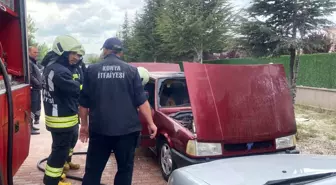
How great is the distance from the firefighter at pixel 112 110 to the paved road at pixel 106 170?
1.33 m

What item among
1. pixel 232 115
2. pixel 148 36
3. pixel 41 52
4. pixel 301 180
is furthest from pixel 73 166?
pixel 41 52

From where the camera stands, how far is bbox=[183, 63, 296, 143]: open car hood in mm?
4551

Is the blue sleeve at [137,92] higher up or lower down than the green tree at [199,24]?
lower down

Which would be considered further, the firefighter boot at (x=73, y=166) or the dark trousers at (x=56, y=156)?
the firefighter boot at (x=73, y=166)

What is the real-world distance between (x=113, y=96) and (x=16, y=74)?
1187 millimetres

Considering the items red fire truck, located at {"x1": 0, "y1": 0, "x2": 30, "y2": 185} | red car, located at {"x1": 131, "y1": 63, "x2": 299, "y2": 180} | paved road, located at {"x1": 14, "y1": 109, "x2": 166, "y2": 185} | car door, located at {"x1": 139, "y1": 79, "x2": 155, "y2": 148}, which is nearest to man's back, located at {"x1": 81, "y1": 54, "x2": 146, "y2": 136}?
red fire truck, located at {"x1": 0, "y1": 0, "x2": 30, "y2": 185}

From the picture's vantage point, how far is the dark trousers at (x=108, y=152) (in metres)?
3.90

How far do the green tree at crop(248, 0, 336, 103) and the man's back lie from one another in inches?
204

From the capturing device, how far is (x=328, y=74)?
12.9 m

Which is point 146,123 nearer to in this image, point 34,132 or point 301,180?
point 301,180

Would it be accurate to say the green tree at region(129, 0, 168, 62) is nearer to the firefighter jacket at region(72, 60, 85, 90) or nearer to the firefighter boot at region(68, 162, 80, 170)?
the firefighter boot at region(68, 162, 80, 170)

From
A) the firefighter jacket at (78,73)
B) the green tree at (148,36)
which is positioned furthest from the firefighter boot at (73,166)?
the green tree at (148,36)

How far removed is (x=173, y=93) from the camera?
6316 millimetres

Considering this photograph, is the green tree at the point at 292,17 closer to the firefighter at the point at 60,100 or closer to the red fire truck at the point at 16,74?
the firefighter at the point at 60,100
